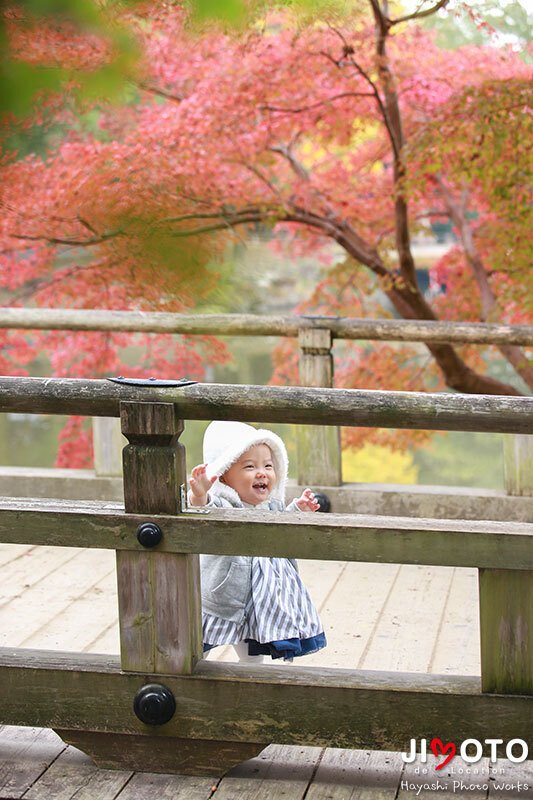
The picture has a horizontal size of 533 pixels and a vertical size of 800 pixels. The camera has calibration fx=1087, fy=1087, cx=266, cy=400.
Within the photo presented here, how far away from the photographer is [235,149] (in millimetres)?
5746

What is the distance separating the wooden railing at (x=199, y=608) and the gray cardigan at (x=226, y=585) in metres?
0.32

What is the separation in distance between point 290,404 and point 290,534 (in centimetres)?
26

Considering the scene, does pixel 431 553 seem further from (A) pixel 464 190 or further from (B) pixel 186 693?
(A) pixel 464 190

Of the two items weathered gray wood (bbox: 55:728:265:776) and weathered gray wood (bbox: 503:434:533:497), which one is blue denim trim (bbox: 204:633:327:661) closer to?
weathered gray wood (bbox: 55:728:265:776)

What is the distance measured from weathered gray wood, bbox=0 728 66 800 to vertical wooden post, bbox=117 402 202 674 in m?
0.36

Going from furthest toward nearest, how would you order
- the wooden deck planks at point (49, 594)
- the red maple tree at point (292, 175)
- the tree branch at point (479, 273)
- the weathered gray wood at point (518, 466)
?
the tree branch at point (479, 273) < the red maple tree at point (292, 175) < the weathered gray wood at point (518, 466) < the wooden deck planks at point (49, 594)

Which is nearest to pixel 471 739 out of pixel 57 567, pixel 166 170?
pixel 57 567

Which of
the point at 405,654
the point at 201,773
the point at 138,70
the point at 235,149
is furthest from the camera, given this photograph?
the point at 235,149

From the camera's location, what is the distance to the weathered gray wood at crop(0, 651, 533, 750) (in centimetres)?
220

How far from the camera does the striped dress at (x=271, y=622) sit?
8.55ft

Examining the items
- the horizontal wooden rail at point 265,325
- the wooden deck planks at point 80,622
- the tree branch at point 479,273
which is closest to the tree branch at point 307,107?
the tree branch at point 479,273

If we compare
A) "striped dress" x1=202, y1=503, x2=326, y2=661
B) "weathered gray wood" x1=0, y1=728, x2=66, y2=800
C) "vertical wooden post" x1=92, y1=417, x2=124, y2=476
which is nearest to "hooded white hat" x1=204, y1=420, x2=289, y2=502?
"striped dress" x1=202, y1=503, x2=326, y2=661

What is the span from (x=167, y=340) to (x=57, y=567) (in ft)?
11.0

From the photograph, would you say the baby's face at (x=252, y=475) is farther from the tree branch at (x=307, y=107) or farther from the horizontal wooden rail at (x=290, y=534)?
the tree branch at (x=307, y=107)
